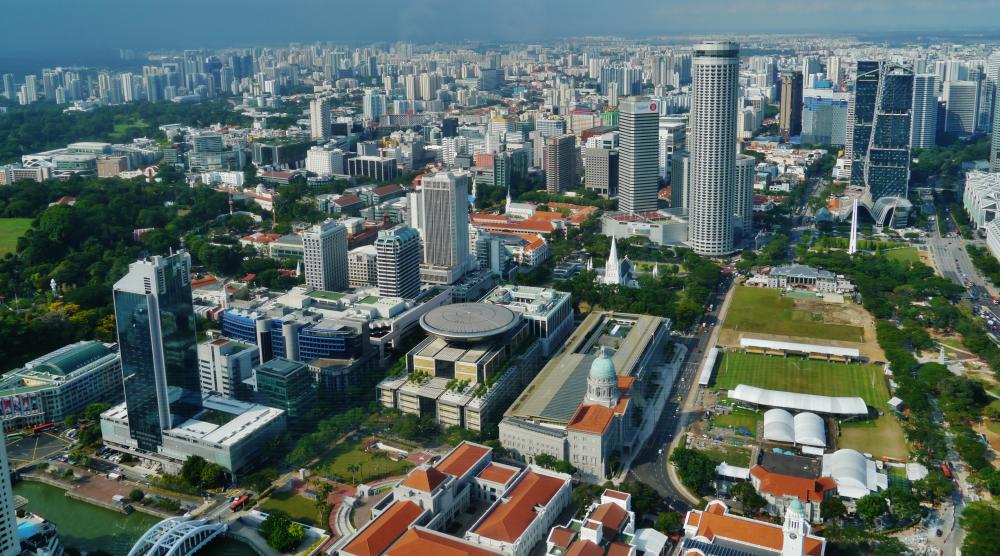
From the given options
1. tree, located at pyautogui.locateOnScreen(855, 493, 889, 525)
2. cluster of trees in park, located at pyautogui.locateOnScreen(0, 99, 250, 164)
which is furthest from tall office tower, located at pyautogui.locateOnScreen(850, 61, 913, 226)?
cluster of trees in park, located at pyautogui.locateOnScreen(0, 99, 250, 164)

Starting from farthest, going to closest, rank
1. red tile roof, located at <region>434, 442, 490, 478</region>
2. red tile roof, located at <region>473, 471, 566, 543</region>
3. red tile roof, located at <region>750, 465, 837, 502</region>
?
red tile roof, located at <region>434, 442, 490, 478</region>, red tile roof, located at <region>750, 465, 837, 502</region>, red tile roof, located at <region>473, 471, 566, 543</region>

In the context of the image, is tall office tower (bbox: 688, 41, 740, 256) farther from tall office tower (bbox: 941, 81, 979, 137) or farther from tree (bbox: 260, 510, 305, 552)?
tall office tower (bbox: 941, 81, 979, 137)

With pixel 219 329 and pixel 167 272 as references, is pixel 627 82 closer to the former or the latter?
pixel 219 329

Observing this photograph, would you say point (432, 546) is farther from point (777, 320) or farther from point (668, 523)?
point (777, 320)

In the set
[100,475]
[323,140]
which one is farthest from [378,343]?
[323,140]

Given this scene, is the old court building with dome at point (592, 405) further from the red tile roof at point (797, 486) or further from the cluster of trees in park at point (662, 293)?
the cluster of trees in park at point (662, 293)

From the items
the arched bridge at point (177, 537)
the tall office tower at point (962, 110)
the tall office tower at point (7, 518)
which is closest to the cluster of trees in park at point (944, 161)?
the tall office tower at point (962, 110)
